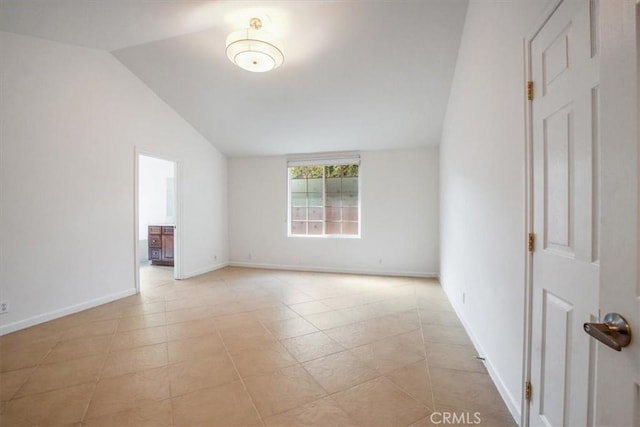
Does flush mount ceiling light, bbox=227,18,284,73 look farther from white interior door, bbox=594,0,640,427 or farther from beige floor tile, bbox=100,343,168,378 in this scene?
beige floor tile, bbox=100,343,168,378

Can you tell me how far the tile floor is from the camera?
165 cm

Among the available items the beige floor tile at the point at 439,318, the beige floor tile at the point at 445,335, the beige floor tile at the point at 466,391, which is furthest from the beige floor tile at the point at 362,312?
the beige floor tile at the point at 466,391

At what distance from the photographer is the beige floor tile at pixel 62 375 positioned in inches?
74.2

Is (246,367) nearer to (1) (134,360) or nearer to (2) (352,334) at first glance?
(1) (134,360)

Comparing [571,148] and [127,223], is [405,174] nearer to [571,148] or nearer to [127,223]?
[571,148]

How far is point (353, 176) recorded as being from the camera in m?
5.50

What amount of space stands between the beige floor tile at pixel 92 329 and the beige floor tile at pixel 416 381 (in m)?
2.70

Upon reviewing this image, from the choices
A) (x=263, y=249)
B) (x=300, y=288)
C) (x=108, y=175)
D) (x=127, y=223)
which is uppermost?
(x=108, y=175)

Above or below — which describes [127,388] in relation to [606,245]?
below

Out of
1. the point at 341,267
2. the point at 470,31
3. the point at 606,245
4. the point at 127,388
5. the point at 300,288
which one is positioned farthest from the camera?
the point at 341,267

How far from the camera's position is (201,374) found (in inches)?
80.4

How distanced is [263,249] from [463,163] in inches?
167

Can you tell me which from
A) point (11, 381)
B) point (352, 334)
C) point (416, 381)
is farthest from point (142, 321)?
point (416, 381)

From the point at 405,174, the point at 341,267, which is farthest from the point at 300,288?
the point at 405,174
